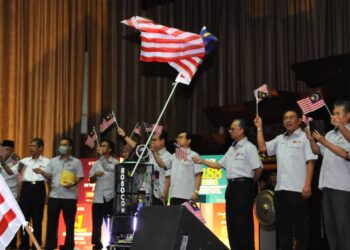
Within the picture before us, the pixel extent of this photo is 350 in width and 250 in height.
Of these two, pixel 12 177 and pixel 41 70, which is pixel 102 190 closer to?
pixel 12 177

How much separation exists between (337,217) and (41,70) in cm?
716

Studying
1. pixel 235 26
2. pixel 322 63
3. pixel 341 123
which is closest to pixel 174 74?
pixel 235 26

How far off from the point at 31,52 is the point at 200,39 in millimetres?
4643

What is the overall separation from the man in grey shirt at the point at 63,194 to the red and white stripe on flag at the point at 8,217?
14.5 feet

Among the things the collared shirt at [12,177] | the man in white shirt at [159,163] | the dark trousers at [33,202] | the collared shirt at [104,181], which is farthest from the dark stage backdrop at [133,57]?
the man in white shirt at [159,163]

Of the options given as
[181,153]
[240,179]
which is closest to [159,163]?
[181,153]

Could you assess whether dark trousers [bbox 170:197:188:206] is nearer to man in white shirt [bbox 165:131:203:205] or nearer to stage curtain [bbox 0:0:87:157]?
man in white shirt [bbox 165:131:203:205]

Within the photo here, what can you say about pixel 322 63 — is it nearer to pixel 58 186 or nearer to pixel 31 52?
Result: pixel 58 186

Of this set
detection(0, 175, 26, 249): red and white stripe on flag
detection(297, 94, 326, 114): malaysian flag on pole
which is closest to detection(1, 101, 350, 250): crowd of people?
detection(297, 94, 326, 114): malaysian flag on pole

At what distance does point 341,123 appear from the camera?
186 inches

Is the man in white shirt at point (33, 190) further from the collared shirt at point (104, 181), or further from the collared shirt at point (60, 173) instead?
the collared shirt at point (104, 181)

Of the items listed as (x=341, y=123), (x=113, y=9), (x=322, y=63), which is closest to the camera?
(x=341, y=123)

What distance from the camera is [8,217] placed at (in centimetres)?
299

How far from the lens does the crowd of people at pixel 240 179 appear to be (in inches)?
190
